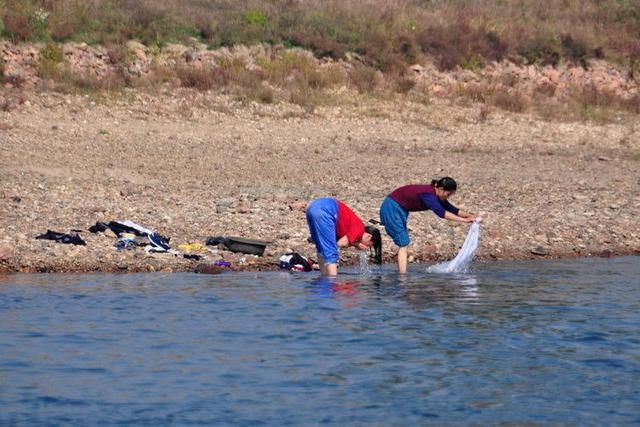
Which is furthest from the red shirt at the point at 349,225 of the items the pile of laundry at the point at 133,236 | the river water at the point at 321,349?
the pile of laundry at the point at 133,236

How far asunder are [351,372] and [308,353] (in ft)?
2.66

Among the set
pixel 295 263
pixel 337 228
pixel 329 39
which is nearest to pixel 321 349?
pixel 337 228

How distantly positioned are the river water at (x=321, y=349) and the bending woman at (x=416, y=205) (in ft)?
1.94

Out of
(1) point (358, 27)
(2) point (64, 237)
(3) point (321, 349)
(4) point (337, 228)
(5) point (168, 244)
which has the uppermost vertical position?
(1) point (358, 27)

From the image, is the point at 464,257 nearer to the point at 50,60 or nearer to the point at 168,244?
the point at 168,244

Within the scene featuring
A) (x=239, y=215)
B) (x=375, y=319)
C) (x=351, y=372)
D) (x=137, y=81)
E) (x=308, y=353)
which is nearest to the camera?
(x=351, y=372)

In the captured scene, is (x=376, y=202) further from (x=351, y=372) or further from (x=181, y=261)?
(x=351, y=372)

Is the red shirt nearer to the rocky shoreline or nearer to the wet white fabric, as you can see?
the rocky shoreline

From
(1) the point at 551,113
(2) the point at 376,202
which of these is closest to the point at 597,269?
(2) the point at 376,202

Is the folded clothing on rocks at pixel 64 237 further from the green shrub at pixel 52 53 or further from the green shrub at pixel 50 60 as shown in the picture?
the green shrub at pixel 52 53

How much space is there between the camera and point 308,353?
36.8 feet

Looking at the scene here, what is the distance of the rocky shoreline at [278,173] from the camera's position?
56.0 ft

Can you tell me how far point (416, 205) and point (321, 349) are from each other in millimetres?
3794

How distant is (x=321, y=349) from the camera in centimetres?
1138
